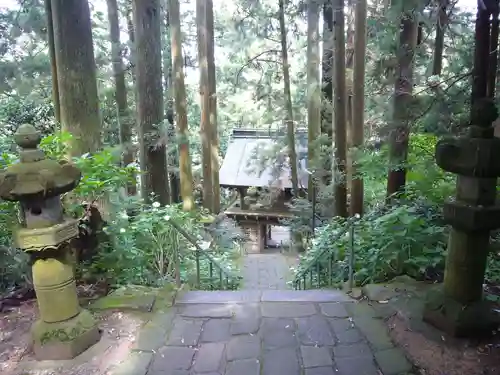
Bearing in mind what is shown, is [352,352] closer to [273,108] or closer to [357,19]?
Answer: [357,19]

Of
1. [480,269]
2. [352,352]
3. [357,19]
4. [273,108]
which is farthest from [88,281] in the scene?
[273,108]

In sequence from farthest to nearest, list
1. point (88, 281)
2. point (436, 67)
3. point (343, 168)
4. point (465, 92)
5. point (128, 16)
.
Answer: point (128, 16), point (343, 168), point (436, 67), point (465, 92), point (88, 281)

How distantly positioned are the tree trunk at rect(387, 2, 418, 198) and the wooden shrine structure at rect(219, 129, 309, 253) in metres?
6.02

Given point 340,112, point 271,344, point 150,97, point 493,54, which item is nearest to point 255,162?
point 150,97

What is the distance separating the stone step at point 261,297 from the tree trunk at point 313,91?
593cm

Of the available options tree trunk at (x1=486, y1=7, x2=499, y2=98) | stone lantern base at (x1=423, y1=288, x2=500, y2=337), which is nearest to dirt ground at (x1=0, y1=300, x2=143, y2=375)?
stone lantern base at (x1=423, y1=288, x2=500, y2=337)

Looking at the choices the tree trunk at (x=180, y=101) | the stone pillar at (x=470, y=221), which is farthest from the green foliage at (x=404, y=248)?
the tree trunk at (x=180, y=101)

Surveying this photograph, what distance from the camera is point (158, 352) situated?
8.89ft

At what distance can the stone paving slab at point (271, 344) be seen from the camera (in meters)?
2.52

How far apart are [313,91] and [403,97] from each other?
16.6ft

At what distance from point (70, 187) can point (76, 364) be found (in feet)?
3.75

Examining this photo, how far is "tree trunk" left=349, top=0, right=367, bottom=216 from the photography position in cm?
698

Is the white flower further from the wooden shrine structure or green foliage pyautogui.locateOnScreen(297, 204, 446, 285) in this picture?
green foliage pyautogui.locateOnScreen(297, 204, 446, 285)

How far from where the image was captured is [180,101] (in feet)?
29.6
